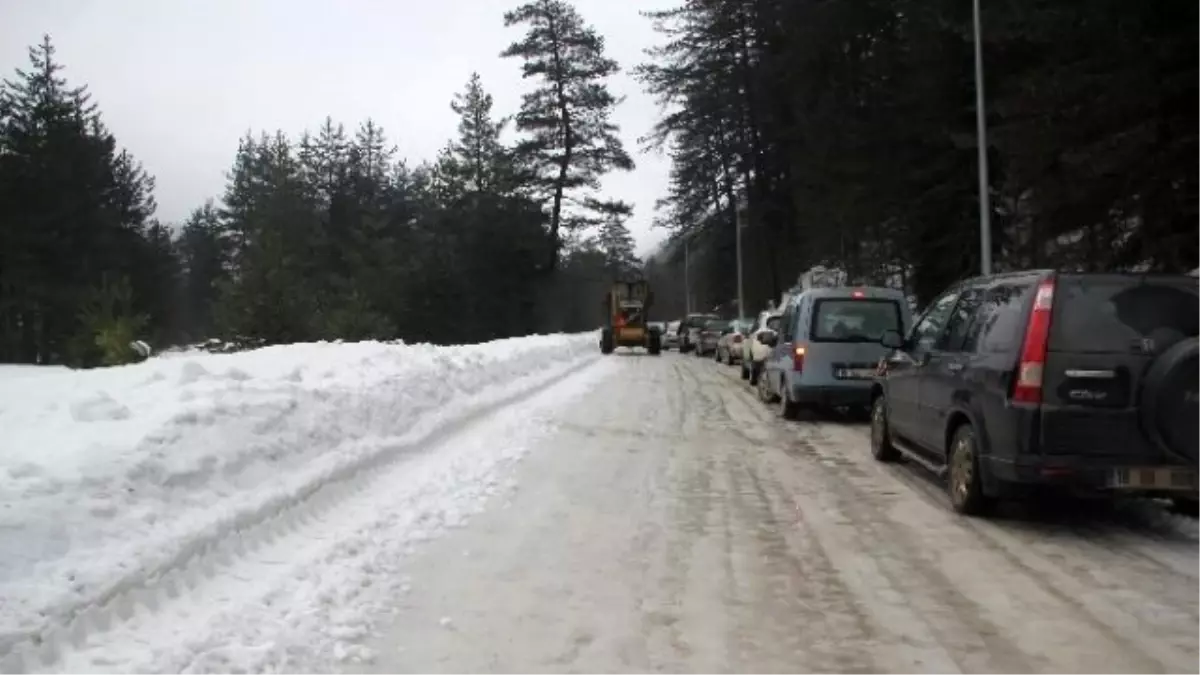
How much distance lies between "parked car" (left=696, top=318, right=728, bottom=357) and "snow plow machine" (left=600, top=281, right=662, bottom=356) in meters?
1.86

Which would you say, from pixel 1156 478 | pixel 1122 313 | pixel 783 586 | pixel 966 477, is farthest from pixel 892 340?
pixel 783 586

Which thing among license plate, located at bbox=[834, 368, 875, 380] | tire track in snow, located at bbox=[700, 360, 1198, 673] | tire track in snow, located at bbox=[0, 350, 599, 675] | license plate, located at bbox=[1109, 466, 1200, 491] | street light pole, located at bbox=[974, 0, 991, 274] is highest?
street light pole, located at bbox=[974, 0, 991, 274]

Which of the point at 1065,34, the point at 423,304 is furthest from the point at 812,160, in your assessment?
the point at 423,304

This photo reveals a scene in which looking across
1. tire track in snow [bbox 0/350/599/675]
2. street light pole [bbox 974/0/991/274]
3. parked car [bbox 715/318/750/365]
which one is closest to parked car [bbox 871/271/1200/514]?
tire track in snow [bbox 0/350/599/675]

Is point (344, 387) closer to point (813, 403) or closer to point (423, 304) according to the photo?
point (813, 403)

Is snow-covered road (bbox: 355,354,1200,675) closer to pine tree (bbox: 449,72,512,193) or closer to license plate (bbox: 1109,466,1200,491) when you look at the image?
license plate (bbox: 1109,466,1200,491)

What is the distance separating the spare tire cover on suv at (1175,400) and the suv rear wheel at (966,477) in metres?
1.31

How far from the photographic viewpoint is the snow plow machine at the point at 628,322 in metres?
45.2

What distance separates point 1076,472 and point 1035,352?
0.87 metres

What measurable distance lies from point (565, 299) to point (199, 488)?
66.7m

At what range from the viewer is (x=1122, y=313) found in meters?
7.35

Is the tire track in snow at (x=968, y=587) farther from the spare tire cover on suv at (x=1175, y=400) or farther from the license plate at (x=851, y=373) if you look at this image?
the license plate at (x=851, y=373)

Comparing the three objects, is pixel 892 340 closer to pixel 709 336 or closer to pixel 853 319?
pixel 853 319

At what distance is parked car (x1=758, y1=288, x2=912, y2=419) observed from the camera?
49.5 ft
